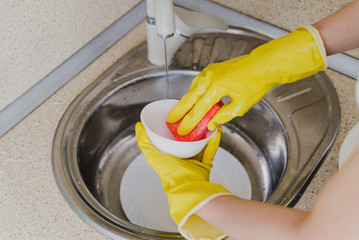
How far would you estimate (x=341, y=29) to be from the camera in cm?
91

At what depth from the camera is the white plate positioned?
3.42ft

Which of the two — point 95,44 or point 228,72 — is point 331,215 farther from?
point 95,44

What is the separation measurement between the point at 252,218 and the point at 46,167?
22.2 inches

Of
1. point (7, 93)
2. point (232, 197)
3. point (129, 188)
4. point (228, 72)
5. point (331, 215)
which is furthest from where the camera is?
point (129, 188)

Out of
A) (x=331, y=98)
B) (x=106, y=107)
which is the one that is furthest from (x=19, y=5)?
(x=331, y=98)

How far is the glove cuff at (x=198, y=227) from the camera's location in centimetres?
72

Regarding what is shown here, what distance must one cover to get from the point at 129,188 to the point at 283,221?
614 millimetres

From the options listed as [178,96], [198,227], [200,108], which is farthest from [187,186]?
[178,96]

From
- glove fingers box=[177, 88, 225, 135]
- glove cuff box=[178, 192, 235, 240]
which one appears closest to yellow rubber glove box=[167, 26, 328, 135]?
glove fingers box=[177, 88, 225, 135]

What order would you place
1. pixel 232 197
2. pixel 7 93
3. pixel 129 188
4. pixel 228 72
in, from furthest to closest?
1. pixel 129 188
2. pixel 7 93
3. pixel 228 72
4. pixel 232 197

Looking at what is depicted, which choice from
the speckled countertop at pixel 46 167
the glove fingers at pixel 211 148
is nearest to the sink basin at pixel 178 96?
the speckled countertop at pixel 46 167

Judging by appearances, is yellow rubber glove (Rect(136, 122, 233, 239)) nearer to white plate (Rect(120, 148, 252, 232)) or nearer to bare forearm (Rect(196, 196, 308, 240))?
bare forearm (Rect(196, 196, 308, 240))

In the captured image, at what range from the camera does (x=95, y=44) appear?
1.21 m

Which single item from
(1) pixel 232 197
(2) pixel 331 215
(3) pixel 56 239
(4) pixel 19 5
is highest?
(4) pixel 19 5
